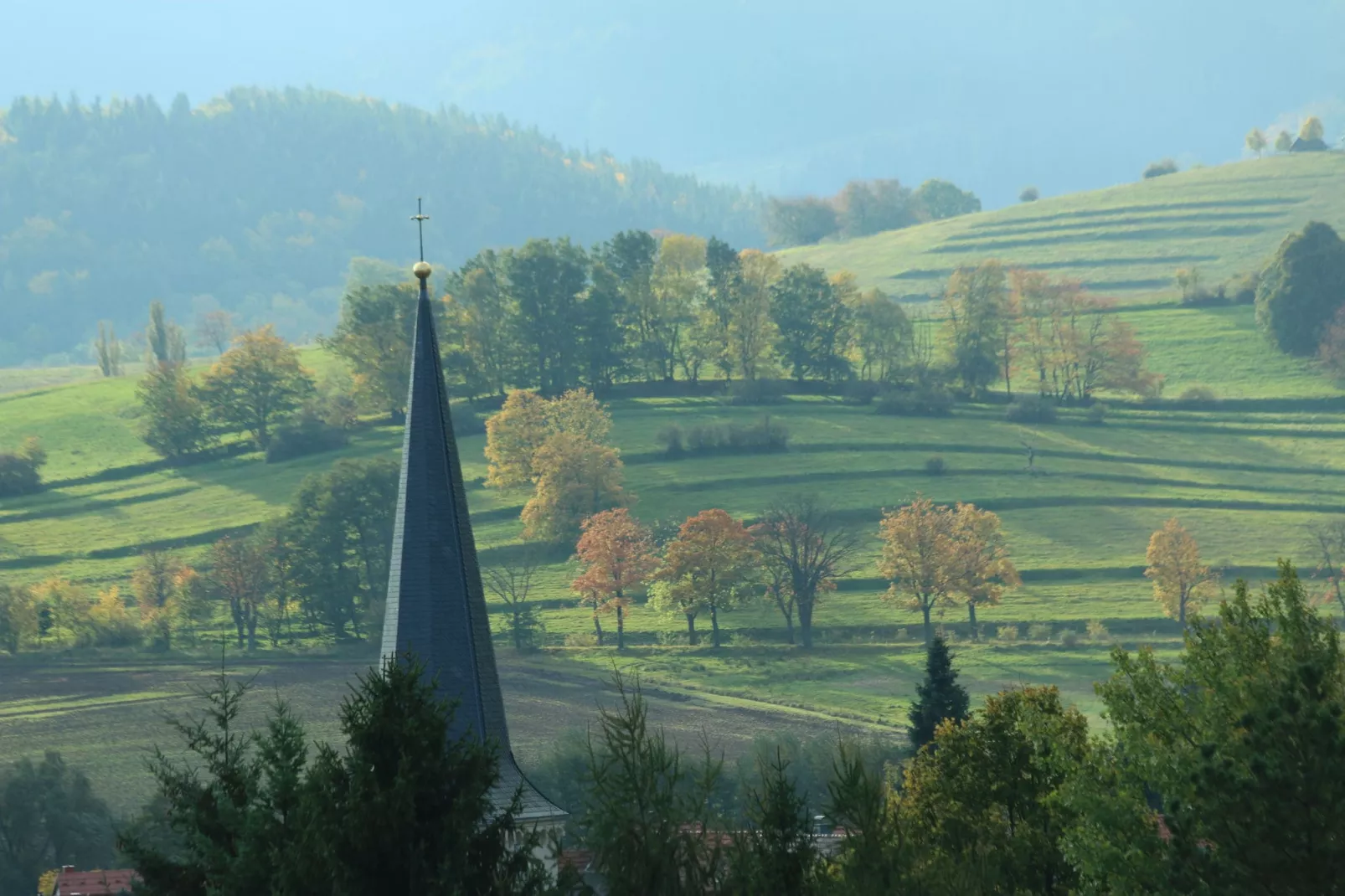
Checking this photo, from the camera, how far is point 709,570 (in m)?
116

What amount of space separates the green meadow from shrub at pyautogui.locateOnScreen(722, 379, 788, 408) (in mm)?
1850

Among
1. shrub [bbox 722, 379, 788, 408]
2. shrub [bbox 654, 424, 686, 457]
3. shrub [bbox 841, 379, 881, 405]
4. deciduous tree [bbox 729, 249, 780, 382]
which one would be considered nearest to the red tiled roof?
shrub [bbox 654, 424, 686, 457]

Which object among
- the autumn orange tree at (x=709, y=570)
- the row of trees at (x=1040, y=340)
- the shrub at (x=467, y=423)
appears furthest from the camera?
the row of trees at (x=1040, y=340)

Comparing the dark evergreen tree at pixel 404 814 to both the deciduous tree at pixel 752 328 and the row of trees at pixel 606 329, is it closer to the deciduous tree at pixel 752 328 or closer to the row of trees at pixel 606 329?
the row of trees at pixel 606 329

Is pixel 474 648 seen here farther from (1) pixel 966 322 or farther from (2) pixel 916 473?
(1) pixel 966 322

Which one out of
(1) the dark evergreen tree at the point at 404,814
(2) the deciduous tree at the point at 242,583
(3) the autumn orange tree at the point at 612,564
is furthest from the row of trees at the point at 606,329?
(1) the dark evergreen tree at the point at 404,814

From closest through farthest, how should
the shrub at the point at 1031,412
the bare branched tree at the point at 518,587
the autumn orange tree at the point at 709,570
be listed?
1. the bare branched tree at the point at 518,587
2. the autumn orange tree at the point at 709,570
3. the shrub at the point at 1031,412

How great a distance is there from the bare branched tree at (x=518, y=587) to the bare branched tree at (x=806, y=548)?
15.9m

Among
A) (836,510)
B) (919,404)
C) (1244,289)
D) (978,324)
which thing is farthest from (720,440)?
(1244,289)

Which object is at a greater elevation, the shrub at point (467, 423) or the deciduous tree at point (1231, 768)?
the shrub at point (467, 423)

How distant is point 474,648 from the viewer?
32.3m

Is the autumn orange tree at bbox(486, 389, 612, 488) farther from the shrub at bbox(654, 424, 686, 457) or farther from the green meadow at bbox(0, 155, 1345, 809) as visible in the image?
the shrub at bbox(654, 424, 686, 457)

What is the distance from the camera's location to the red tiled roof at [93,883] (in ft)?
182

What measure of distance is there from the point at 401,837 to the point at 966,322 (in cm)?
14713
